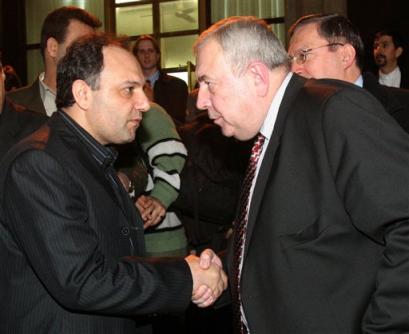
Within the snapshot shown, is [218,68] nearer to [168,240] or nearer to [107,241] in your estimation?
[107,241]

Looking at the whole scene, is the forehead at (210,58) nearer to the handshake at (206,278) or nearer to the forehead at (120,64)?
the forehead at (120,64)

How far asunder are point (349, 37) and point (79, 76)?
1826 mm

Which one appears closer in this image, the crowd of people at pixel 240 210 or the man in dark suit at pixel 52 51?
the crowd of people at pixel 240 210

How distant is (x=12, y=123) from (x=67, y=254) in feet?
4.40

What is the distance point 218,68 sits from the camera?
2461mm

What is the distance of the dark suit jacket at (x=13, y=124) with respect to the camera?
3.30 metres

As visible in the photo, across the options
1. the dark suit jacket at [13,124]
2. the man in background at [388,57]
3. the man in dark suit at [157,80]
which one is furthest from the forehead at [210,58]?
the man in background at [388,57]

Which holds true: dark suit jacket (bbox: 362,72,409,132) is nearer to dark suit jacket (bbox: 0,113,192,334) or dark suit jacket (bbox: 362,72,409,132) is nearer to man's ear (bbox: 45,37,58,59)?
dark suit jacket (bbox: 0,113,192,334)

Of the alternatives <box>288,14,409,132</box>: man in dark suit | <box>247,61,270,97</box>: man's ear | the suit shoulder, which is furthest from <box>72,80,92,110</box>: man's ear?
<box>288,14,409,132</box>: man in dark suit

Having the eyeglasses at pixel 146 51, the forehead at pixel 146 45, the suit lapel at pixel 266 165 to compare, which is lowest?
the suit lapel at pixel 266 165

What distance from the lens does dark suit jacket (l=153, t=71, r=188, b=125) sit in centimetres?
689

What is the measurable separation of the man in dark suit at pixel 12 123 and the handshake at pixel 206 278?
49.1 inches

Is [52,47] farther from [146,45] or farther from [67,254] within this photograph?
[146,45]

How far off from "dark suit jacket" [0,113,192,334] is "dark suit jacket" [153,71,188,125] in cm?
439
